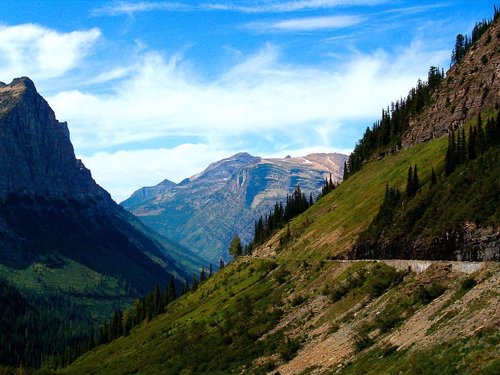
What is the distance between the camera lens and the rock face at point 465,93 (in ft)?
470

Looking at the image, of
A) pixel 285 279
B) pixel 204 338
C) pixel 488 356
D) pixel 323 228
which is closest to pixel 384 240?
pixel 285 279

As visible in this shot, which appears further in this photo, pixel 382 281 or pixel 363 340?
pixel 382 281

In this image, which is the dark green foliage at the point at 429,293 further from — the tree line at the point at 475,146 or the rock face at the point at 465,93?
the rock face at the point at 465,93

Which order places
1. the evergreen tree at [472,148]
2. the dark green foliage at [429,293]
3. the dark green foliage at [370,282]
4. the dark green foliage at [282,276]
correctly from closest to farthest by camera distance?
the dark green foliage at [429,293] < the dark green foliage at [370,282] < the evergreen tree at [472,148] < the dark green foliage at [282,276]

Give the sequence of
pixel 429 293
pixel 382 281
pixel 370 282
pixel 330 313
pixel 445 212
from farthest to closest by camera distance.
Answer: pixel 445 212, pixel 370 282, pixel 330 313, pixel 382 281, pixel 429 293

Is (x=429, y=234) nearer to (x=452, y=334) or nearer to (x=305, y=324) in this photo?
(x=305, y=324)

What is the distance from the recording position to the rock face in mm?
143375

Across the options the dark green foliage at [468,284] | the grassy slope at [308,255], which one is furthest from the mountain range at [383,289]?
the grassy slope at [308,255]

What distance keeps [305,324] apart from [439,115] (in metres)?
114

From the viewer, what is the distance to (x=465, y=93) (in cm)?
15312

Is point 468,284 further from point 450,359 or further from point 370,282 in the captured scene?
point 370,282

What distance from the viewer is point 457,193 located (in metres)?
78.8

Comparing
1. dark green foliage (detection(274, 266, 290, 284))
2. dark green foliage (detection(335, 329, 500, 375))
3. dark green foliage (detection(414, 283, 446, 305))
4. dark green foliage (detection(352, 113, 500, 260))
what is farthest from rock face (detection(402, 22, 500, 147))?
dark green foliage (detection(335, 329, 500, 375))

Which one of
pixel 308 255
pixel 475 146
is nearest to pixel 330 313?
pixel 475 146
